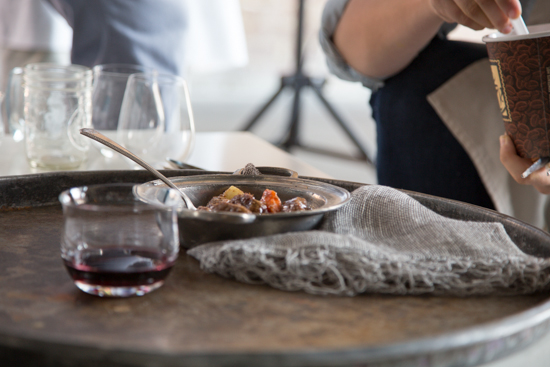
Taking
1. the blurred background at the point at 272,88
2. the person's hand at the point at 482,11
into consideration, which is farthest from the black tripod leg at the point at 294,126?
the person's hand at the point at 482,11

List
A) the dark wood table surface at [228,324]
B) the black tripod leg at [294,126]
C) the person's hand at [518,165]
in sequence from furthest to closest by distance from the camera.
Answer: the black tripod leg at [294,126] < the person's hand at [518,165] < the dark wood table surface at [228,324]

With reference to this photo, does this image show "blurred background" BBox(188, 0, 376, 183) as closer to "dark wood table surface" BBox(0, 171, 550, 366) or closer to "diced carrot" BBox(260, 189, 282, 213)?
"diced carrot" BBox(260, 189, 282, 213)

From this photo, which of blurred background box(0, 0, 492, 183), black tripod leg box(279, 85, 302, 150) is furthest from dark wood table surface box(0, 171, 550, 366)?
black tripod leg box(279, 85, 302, 150)

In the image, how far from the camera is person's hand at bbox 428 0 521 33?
1.97 ft

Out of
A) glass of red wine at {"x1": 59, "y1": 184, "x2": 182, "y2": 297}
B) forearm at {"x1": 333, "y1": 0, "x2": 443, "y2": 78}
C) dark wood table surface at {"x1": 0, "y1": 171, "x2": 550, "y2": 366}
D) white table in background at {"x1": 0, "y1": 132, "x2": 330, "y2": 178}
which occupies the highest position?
forearm at {"x1": 333, "y1": 0, "x2": 443, "y2": 78}

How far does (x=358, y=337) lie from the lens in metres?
0.32

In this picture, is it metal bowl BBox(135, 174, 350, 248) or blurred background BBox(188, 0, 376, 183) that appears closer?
metal bowl BBox(135, 174, 350, 248)

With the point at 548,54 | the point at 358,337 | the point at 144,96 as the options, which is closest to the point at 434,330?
the point at 358,337

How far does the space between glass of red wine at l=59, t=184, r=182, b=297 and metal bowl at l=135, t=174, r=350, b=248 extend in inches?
2.5

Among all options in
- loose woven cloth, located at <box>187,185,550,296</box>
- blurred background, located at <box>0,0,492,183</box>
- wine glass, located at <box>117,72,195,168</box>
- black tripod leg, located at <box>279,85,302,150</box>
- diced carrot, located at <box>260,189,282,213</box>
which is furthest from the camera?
black tripod leg, located at <box>279,85,302,150</box>

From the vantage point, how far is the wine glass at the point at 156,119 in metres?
0.83

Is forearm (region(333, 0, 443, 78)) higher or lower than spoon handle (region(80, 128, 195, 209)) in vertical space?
higher

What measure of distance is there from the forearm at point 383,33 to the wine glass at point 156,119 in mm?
407

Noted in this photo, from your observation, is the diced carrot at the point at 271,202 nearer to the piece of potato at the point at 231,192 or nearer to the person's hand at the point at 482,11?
the piece of potato at the point at 231,192
